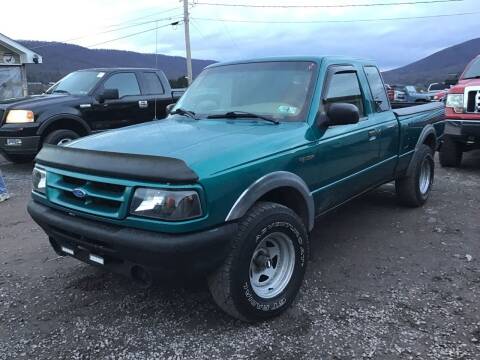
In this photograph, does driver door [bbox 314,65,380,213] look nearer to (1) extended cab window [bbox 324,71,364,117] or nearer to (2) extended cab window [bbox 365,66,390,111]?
(1) extended cab window [bbox 324,71,364,117]

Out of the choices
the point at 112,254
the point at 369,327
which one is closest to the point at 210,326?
the point at 112,254

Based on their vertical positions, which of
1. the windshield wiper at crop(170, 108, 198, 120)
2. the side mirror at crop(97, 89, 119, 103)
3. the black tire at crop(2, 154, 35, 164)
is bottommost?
the black tire at crop(2, 154, 35, 164)

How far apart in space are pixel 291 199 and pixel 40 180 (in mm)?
1866

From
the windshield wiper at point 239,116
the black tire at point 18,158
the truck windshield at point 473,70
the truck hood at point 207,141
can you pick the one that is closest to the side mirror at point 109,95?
the black tire at point 18,158

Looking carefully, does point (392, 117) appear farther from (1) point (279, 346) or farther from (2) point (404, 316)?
(1) point (279, 346)

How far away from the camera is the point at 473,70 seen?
8305 mm

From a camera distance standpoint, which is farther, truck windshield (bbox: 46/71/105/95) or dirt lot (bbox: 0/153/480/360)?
truck windshield (bbox: 46/71/105/95)

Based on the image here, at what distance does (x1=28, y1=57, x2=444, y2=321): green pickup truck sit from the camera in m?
2.61

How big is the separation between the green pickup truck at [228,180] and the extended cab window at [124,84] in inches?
186

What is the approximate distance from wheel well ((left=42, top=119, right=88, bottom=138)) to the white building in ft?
37.8

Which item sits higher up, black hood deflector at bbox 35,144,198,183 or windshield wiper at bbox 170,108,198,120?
windshield wiper at bbox 170,108,198,120

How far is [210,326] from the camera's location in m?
3.09

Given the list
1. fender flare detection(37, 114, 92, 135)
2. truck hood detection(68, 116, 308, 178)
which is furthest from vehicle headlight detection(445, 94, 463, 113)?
fender flare detection(37, 114, 92, 135)

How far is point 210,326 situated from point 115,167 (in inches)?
49.5
